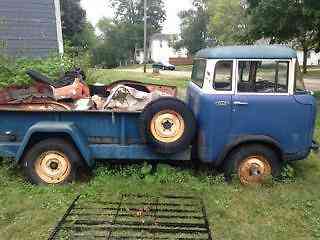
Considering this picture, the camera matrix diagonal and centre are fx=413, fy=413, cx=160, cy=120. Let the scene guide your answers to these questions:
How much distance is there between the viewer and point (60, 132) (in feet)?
18.7

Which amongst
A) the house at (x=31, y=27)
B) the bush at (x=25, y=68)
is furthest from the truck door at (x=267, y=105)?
the house at (x=31, y=27)

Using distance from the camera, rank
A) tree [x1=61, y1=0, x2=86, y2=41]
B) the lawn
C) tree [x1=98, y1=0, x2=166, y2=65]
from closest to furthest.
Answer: the lawn
tree [x1=61, y1=0, x2=86, y2=41]
tree [x1=98, y1=0, x2=166, y2=65]

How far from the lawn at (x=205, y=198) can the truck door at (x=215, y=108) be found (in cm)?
54

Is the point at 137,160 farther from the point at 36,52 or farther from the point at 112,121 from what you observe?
the point at 36,52

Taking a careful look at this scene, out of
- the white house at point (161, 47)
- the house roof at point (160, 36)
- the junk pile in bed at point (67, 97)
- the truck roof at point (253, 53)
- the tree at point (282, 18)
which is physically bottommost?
the white house at point (161, 47)

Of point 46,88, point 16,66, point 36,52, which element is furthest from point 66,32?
point 46,88

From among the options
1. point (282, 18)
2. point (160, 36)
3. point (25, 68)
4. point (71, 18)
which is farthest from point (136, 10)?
point (25, 68)

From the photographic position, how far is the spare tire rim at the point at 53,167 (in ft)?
19.4

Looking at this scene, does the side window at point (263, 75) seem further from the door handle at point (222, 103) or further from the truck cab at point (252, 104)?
the door handle at point (222, 103)

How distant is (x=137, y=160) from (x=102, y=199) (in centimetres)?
104

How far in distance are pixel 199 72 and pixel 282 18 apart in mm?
10280

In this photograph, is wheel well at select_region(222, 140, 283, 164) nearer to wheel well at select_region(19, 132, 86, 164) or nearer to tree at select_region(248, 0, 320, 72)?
wheel well at select_region(19, 132, 86, 164)

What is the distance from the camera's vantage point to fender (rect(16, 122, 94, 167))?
566 centimetres

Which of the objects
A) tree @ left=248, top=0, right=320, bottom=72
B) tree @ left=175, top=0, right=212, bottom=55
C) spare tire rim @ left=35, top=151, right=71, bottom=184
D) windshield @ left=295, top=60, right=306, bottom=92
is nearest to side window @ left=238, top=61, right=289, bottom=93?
windshield @ left=295, top=60, right=306, bottom=92
